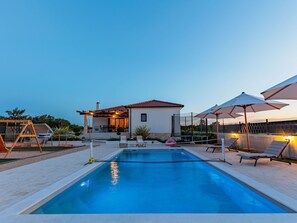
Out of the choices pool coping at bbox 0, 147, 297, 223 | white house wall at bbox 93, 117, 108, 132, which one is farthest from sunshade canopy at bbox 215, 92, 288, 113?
white house wall at bbox 93, 117, 108, 132

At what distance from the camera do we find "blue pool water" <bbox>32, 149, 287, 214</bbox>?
4.25 meters

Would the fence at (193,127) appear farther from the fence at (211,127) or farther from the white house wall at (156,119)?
the white house wall at (156,119)

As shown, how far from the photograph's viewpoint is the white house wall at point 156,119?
2308cm

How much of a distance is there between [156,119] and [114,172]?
51.3ft

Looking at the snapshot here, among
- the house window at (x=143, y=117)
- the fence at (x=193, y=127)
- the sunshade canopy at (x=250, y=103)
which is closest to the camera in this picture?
the sunshade canopy at (x=250, y=103)

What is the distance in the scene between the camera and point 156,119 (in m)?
23.3

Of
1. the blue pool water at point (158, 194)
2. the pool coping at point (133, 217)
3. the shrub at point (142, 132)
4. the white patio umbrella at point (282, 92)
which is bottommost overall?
the blue pool water at point (158, 194)

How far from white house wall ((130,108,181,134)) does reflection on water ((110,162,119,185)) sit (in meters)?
14.1

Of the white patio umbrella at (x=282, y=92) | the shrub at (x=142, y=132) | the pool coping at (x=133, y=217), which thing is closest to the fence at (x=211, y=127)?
the white patio umbrella at (x=282, y=92)

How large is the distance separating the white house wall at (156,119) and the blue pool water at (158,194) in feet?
48.8

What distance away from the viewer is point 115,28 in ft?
57.9

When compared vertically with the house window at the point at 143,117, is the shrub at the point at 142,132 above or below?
below

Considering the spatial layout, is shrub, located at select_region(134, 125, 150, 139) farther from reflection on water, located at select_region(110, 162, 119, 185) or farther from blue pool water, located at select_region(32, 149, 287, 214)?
blue pool water, located at select_region(32, 149, 287, 214)

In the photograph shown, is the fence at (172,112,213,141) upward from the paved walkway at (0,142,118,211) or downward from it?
upward
